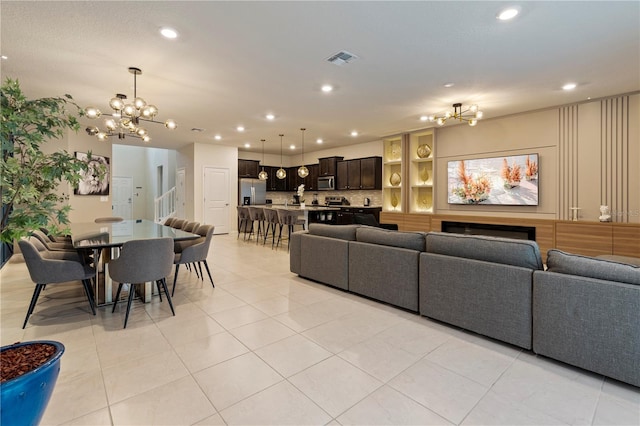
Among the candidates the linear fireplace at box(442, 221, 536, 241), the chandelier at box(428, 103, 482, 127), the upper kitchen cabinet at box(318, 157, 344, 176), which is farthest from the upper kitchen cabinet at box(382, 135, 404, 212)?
the chandelier at box(428, 103, 482, 127)

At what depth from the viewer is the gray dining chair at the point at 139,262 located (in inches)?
113

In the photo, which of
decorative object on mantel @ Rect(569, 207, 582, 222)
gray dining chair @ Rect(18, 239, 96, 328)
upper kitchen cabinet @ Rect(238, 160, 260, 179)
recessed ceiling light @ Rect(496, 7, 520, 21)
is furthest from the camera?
upper kitchen cabinet @ Rect(238, 160, 260, 179)

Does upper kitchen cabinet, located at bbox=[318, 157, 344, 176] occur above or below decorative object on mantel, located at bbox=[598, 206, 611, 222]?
above

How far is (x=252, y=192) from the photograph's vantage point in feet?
33.5

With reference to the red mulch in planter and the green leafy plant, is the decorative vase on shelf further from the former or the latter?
the red mulch in planter

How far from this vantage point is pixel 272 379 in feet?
6.79

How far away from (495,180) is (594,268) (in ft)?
14.8

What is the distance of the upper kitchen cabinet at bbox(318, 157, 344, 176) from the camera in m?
9.80

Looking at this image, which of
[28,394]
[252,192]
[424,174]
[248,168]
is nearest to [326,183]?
[252,192]

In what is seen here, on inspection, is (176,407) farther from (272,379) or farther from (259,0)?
(259,0)

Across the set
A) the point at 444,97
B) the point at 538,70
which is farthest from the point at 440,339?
the point at 444,97

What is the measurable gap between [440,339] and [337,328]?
2.96 ft

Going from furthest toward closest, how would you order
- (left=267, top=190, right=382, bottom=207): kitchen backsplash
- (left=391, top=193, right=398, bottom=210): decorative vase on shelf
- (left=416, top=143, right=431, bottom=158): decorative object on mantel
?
1. (left=267, top=190, right=382, bottom=207): kitchen backsplash
2. (left=391, top=193, right=398, bottom=210): decorative vase on shelf
3. (left=416, top=143, right=431, bottom=158): decorative object on mantel

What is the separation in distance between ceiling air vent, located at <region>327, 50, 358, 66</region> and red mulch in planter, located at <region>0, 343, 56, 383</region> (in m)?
3.48
